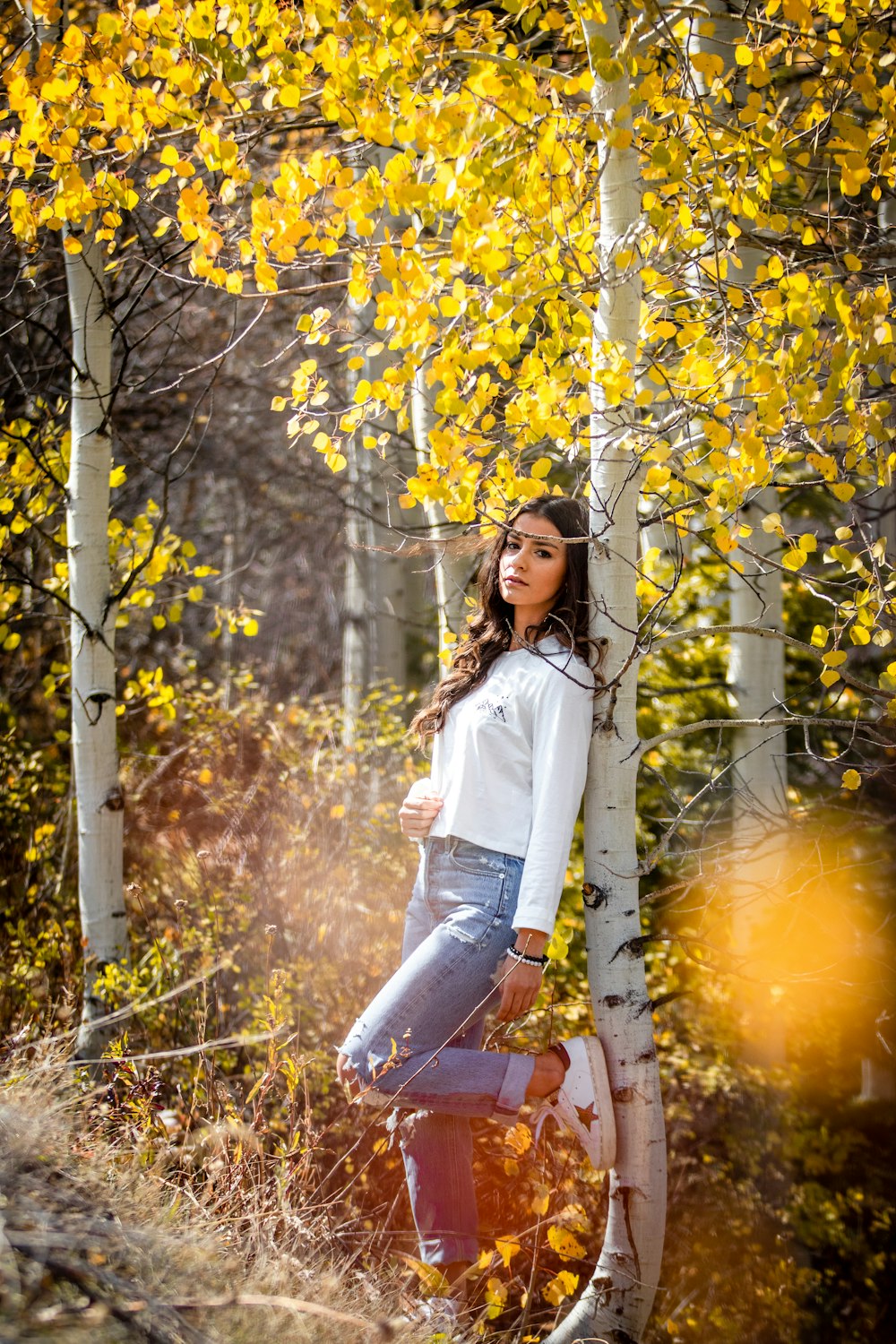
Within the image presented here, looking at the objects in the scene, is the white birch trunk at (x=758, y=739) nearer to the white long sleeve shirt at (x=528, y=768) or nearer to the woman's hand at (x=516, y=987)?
the white long sleeve shirt at (x=528, y=768)

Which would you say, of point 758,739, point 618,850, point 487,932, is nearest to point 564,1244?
point 487,932

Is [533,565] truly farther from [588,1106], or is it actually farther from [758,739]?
[758,739]

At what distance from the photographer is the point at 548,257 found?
252 centimetres

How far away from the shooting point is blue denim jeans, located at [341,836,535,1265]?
102 inches

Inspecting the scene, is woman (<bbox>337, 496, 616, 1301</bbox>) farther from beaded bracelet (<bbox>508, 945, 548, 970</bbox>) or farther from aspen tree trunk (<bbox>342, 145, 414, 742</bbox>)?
aspen tree trunk (<bbox>342, 145, 414, 742</bbox>)

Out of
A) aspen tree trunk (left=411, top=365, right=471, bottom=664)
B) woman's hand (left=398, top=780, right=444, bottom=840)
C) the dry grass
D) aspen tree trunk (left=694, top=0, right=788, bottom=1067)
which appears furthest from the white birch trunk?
the dry grass

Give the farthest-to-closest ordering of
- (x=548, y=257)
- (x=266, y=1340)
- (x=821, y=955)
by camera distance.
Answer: (x=821, y=955) → (x=548, y=257) → (x=266, y=1340)

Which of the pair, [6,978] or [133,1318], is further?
[6,978]

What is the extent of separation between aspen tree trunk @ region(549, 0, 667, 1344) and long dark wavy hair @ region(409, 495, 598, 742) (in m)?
0.08

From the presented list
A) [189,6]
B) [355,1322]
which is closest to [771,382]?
[189,6]

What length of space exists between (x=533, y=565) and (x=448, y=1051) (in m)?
1.32

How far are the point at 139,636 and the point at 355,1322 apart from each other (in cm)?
780

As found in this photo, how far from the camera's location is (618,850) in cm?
275

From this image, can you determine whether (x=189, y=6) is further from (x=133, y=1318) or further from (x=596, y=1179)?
(x=596, y=1179)
